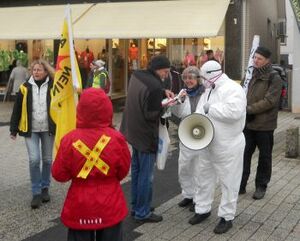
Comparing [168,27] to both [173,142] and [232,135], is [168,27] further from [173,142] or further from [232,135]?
[232,135]

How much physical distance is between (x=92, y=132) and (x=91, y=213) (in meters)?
0.56

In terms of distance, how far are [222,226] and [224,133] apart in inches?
37.5

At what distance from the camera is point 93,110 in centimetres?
351

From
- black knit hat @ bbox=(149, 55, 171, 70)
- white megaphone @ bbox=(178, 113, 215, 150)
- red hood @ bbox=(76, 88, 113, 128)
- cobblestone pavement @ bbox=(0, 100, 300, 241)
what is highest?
black knit hat @ bbox=(149, 55, 171, 70)

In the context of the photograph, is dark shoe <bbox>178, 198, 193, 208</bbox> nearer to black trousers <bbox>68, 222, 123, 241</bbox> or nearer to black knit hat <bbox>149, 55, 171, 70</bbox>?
black knit hat <bbox>149, 55, 171, 70</bbox>

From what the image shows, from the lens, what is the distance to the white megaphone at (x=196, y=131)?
199 inches

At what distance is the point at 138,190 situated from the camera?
545 cm

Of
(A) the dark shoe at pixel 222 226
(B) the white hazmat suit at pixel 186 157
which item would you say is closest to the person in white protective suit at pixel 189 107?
(B) the white hazmat suit at pixel 186 157

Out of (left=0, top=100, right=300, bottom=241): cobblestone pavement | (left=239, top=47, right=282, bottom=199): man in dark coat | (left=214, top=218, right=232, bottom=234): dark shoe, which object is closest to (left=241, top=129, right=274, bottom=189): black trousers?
(left=239, top=47, right=282, bottom=199): man in dark coat

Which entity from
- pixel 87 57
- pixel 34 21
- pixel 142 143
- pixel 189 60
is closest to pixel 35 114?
pixel 142 143

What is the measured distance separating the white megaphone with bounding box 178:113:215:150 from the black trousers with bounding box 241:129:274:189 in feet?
4.76

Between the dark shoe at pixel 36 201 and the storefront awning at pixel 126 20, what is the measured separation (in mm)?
7845

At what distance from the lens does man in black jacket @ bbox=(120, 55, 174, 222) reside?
5281 millimetres

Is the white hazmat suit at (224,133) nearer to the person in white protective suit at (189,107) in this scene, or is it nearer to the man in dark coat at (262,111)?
the person in white protective suit at (189,107)
